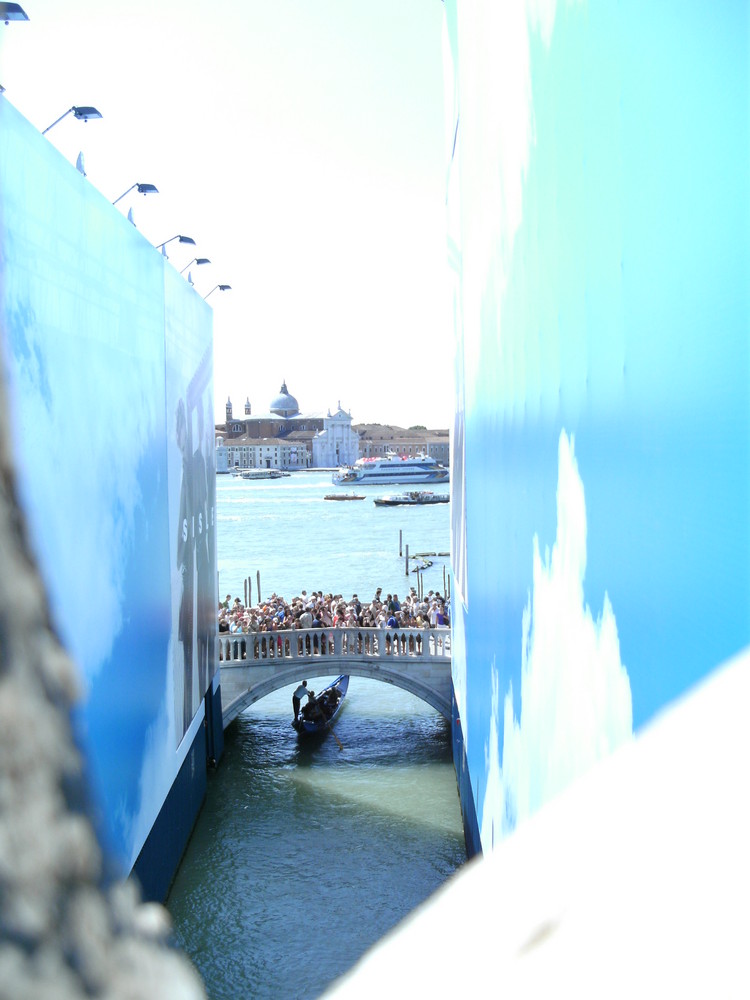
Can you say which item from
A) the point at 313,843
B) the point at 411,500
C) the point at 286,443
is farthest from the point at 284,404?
the point at 313,843

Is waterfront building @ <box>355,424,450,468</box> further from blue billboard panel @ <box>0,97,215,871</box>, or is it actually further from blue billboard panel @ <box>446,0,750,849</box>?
blue billboard panel @ <box>446,0,750,849</box>

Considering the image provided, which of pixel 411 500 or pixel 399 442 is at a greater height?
pixel 399 442

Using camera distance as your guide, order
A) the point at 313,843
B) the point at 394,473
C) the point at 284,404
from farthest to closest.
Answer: the point at 284,404, the point at 394,473, the point at 313,843

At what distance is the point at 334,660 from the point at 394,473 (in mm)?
71841

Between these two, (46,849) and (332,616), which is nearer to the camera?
(46,849)

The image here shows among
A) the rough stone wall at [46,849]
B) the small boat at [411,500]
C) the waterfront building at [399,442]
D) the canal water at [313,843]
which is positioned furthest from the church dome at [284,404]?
the rough stone wall at [46,849]

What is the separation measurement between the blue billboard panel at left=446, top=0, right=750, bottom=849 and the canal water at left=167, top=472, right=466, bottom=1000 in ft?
12.1

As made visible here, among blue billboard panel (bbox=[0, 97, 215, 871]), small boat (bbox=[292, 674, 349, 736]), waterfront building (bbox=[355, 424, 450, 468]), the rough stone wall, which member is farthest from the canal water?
waterfront building (bbox=[355, 424, 450, 468])

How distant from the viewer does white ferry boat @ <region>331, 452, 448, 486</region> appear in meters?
85.7

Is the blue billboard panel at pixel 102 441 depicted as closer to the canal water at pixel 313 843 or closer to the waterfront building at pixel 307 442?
Answer: the canal water at pixel 313 843

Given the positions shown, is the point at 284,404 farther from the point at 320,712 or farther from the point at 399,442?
the point at 320,712

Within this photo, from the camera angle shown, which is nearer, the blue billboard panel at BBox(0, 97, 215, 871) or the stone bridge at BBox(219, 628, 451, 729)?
the blue billboard panel at BBox(0, 97, 215, 871)

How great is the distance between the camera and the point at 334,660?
50.2ft

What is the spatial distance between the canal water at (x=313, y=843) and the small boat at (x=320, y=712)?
212 millimetres
